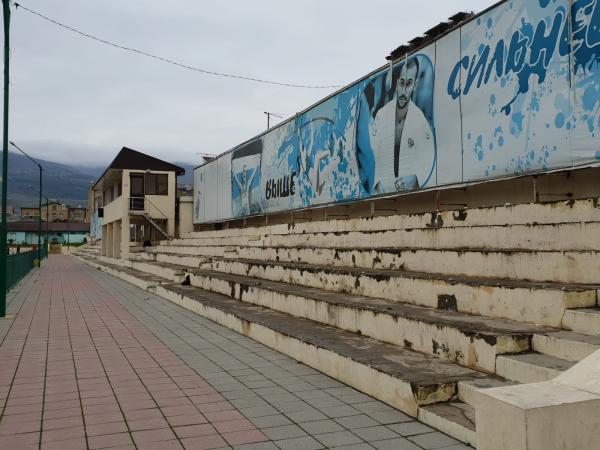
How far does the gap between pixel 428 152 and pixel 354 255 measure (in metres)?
2.22

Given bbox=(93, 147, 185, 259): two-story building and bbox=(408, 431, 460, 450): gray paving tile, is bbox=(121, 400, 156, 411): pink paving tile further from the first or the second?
bbox=(93, 147, 185, 259): two-story building

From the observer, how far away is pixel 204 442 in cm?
385

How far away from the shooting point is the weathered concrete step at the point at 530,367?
375 centimetres

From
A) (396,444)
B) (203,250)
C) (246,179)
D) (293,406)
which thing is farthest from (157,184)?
(396,444)

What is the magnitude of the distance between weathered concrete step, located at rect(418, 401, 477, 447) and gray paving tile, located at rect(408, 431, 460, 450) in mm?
52

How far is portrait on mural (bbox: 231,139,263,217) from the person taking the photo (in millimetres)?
17906

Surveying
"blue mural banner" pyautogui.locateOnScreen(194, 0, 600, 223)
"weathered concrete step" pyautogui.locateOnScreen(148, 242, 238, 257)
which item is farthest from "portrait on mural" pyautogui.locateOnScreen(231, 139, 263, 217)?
"blue mural banner" pyautogui.locateOnScreen(194, 0, 600, 223)

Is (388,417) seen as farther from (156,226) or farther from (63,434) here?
(156,226)

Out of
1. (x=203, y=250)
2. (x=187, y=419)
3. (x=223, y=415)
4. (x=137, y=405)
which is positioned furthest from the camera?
(x=203, y=250)

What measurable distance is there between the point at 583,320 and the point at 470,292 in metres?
1.35

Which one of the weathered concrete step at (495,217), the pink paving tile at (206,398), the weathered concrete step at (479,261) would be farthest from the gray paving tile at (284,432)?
the weathered concrete step at (495,217)

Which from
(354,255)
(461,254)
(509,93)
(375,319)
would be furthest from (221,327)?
(509,93)

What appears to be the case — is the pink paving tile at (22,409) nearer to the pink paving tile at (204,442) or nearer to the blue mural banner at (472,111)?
the pink paving tile at (204,442)

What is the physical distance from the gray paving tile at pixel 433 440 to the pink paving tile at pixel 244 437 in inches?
44.7
